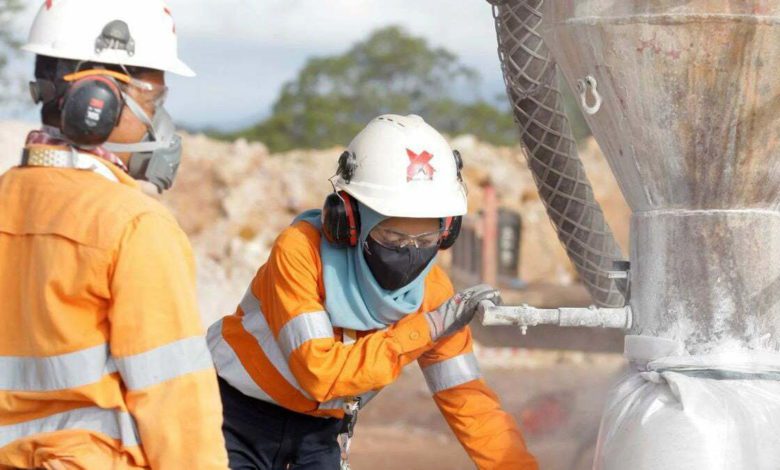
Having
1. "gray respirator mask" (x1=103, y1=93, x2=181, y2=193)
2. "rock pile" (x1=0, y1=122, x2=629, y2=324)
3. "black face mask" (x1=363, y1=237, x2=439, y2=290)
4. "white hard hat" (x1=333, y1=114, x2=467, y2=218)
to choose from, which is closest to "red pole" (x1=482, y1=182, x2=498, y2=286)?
"rock pile" (x1=0, y1=122, x2=629, y2=324)

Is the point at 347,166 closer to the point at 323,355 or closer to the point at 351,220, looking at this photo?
the point at 351,220

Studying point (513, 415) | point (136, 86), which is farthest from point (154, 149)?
point (513, 415)

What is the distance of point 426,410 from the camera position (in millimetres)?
10805

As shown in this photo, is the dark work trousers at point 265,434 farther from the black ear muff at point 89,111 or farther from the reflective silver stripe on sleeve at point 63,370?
the black ear muff at point 89,111

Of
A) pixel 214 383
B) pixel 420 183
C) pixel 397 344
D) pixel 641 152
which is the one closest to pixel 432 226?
pixel 420 183

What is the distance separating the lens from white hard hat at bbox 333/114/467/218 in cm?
402

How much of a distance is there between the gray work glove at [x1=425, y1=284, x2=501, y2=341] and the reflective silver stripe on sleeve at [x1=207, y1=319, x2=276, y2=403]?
58cm

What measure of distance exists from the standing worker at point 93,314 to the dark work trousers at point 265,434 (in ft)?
4.27

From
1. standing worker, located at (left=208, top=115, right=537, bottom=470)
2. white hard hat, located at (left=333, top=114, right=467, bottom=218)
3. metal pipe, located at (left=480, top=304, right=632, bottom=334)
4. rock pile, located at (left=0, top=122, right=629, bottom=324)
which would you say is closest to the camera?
metal pipe, located at (left=480, top=304, right=632, bottom=334)

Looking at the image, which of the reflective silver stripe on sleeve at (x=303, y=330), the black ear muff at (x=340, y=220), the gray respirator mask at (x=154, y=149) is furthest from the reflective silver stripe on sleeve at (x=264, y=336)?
the gray respirator mask at (x=154, y=149)

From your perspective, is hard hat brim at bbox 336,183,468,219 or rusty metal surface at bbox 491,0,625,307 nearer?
hard hat brim at bbox 336,183,468,219

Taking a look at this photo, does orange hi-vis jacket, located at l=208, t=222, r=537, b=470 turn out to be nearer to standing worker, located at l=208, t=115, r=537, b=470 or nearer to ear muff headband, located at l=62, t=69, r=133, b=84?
standing worker, located at l=208, t=115, r=537, b=470

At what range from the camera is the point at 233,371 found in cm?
420

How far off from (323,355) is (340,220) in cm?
42
